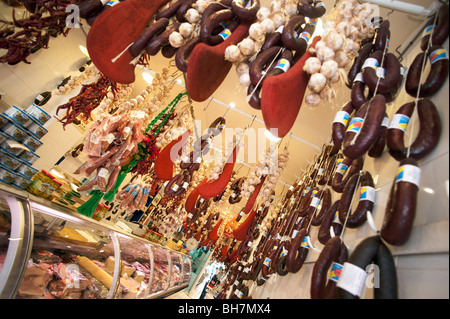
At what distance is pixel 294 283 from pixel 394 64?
7.24ft

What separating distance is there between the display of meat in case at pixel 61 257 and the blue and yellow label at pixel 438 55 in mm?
2712

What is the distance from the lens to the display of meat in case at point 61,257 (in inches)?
60.9

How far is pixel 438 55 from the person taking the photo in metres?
1.25

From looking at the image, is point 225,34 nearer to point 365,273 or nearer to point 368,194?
point 368,194

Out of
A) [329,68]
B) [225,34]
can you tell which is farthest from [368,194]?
[225,34]

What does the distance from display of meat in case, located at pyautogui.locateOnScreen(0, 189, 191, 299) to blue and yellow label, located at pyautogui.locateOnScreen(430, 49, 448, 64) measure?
2712 mm

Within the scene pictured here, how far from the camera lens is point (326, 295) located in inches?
51.0

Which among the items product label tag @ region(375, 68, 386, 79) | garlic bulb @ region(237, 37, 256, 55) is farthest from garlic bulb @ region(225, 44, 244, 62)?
product label tag @ region(375, 68, 386, 79)

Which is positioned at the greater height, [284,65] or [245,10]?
[245,10]

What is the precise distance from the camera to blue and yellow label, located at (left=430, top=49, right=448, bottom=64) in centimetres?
123

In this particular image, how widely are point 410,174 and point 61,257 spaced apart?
9.47ft

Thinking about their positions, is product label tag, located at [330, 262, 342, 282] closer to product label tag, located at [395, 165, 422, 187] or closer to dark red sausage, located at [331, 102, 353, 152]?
product label tag, located at [395, 165, 422, 187]

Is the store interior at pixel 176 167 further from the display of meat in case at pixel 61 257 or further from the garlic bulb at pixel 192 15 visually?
the garlic bulb at pixel 192 15
